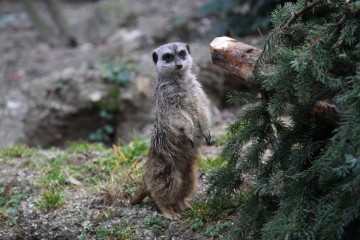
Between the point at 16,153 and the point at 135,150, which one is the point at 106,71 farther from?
the point at 135,150

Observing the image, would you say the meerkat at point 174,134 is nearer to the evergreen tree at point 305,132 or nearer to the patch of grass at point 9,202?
the evergreen tree at point 305,132

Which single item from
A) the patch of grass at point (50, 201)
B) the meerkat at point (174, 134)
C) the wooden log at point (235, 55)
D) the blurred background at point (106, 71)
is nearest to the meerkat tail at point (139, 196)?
the meerkat at point (174, 134)

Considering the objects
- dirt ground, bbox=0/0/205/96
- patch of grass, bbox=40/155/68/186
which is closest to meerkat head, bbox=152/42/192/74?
patch of grass, bbox=40/155/68/186

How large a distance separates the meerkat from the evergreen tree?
0.53 meters

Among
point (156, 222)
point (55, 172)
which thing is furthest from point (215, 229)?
point (55, 172)

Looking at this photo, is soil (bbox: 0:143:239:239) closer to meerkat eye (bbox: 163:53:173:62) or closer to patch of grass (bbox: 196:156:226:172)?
patch of grass (bbox: 196:156:226:172)

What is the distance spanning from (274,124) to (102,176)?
2.09 meters

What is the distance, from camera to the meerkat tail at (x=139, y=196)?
4.34 meters

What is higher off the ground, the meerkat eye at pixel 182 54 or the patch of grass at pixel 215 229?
the meerkat eye at pixel 182 54

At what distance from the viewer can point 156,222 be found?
13.8 feet

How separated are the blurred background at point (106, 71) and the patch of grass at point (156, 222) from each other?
2106 millimetres

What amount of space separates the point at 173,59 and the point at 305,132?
4.90 ft

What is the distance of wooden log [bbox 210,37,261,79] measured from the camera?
3.62 meters

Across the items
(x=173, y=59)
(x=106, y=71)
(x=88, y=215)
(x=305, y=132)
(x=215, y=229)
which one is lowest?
(x=215, y=229)
